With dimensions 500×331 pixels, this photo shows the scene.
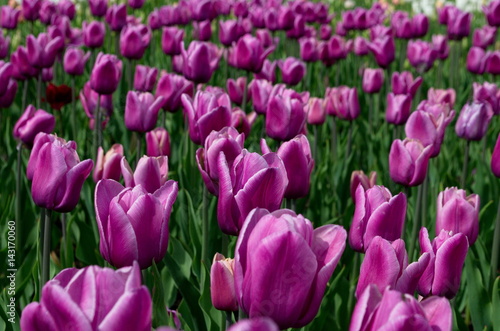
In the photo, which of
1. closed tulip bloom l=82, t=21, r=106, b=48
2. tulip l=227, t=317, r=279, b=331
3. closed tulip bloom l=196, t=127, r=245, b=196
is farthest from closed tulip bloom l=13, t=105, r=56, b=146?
tulip l=227, t=317, r=279, b=331

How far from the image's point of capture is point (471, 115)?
2900mm

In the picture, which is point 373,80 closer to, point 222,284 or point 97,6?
point 97,6

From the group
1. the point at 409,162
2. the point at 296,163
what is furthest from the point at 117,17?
the point at 296,163

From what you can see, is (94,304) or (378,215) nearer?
(94,304)

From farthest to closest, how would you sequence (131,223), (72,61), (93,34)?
(93,34), (72,61), (131,223)

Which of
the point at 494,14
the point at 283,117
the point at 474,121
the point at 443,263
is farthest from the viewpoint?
the point at 494,14

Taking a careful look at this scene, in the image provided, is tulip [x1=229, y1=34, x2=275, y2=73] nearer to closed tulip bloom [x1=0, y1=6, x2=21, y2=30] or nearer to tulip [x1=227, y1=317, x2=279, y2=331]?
closed tulip bloom [x1=0, y1=6, x2=21, y2=30]

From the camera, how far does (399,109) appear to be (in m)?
3.17

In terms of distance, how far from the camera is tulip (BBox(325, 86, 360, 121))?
11.4ft

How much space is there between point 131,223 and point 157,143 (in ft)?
4.16

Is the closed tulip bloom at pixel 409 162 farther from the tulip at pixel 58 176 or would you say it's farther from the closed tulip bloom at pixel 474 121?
the tulip at pixel 58 176

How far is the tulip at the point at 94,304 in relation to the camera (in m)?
0.81

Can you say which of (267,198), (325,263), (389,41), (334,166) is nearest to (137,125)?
(334,166)

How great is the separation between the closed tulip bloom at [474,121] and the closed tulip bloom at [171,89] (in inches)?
47.2
